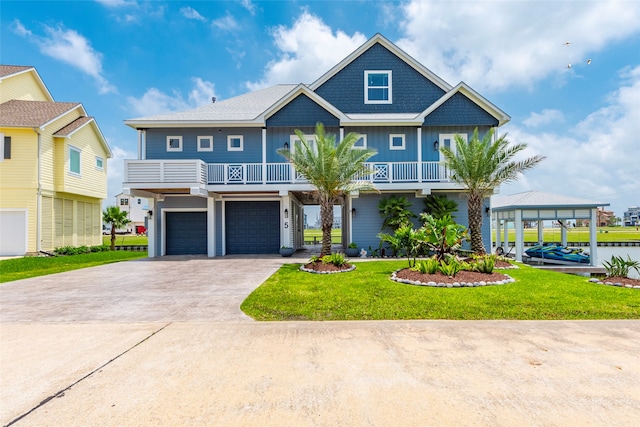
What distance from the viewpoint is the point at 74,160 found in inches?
775

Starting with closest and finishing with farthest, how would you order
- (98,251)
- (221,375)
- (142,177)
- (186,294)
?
(221,375) < (186,294) < (142,177) < (98,251)

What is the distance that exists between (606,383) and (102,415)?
5.16 metres

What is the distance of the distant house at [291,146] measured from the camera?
14875mm

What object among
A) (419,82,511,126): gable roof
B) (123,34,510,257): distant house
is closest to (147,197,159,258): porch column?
(123,34,510,257): distant house

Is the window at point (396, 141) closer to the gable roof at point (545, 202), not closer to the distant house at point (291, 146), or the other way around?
the distant house at point (291, 146)

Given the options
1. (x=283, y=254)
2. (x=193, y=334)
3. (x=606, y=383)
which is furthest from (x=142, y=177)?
(x=606, y=383)

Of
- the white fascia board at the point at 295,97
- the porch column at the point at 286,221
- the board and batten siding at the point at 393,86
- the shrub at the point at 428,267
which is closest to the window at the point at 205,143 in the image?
the white fascia board at the point at 295,97

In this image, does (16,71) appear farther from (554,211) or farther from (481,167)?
(554,211)

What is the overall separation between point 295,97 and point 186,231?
9.13 metres

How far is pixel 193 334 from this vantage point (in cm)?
489

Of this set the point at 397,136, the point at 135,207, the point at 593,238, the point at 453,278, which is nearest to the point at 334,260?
the point at 453,278

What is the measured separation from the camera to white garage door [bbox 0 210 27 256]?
17141mm

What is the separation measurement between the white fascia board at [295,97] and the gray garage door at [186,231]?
250 inches

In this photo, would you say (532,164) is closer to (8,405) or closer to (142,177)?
(8,405)
